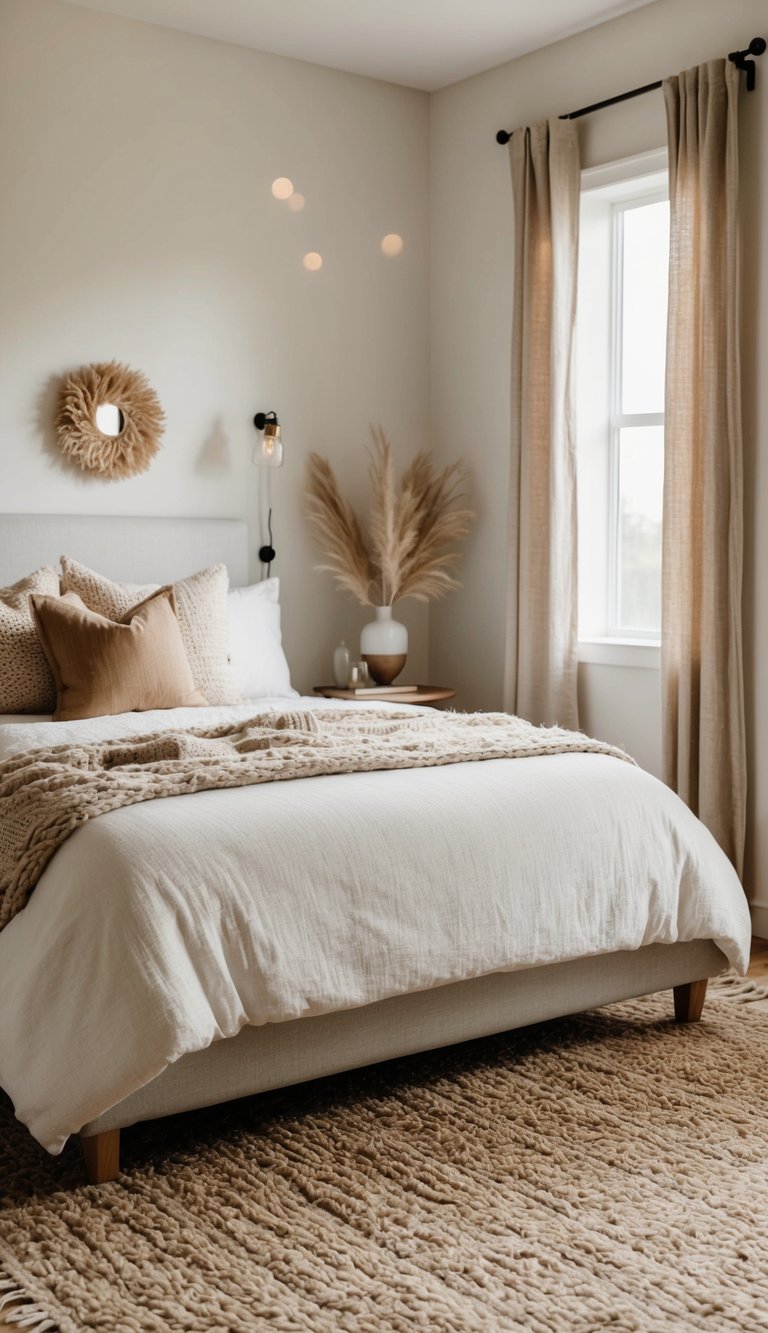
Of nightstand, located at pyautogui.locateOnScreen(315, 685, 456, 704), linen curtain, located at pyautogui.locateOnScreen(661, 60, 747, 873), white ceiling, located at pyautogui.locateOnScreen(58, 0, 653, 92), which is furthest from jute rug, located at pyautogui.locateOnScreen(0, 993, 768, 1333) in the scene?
white ceiling, located at pyautogui.locateOnScreen(58, 0, 653, 92)

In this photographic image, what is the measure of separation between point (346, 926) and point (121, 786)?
518mm

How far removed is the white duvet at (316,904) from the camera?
2.19 m

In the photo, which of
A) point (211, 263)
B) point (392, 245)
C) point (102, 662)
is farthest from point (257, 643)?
point (392, 245)

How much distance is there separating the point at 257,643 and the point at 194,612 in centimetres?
39

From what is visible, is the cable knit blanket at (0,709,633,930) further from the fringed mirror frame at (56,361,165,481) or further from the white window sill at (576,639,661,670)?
the fringed mirror frame at (56,361,165,481)

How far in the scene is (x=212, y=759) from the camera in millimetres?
2760

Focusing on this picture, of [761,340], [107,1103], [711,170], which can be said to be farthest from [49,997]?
[711,170]

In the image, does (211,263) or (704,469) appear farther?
(211,263)

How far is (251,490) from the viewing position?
4781 millimetres

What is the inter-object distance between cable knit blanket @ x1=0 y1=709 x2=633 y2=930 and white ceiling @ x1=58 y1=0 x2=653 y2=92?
2396 mm

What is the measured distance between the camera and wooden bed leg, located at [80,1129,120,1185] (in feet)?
7.45

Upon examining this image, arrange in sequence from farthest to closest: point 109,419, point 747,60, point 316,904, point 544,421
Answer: point 544,421 → point 109,419 → point 747,60 → point 316,904

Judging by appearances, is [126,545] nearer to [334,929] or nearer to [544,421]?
[544,421]

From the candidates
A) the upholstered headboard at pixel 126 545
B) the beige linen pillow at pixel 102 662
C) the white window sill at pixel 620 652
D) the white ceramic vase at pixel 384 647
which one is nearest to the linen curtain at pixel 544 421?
the white window sill at pixel 620 652
